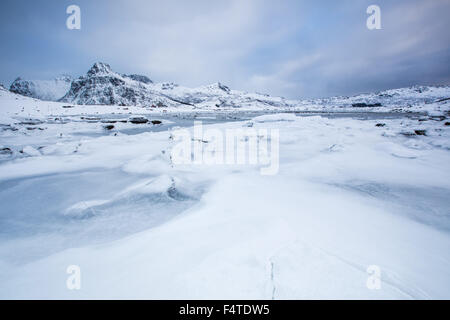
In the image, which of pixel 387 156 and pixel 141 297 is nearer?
pixel 141 297

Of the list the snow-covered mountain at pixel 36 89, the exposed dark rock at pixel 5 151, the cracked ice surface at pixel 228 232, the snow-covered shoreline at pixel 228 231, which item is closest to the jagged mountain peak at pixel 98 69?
the snow-covered mountain at pixel 36 89

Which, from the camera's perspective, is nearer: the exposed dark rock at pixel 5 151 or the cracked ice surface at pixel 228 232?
the cracked ice surface at pixel 228 232

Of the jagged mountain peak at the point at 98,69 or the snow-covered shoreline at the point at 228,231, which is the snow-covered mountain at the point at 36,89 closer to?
the jagged mountain peak at the point at 98,69

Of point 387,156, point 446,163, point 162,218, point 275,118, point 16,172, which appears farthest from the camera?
point 275,118

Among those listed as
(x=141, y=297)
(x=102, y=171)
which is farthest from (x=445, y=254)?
(x=102, y=171)

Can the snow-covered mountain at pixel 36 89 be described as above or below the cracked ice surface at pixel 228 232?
above

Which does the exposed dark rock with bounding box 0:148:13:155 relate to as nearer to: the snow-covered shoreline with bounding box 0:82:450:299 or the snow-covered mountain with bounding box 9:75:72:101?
the snow-covered shoreline with bounding box 0:82:450:299

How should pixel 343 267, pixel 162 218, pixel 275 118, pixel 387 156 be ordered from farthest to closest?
pixel 275 118
pixel 387 156
pixel 162 218
pixel 343 267

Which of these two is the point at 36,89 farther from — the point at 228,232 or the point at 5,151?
the point at 228,232

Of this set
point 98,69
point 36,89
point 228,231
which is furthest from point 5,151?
point 36,89

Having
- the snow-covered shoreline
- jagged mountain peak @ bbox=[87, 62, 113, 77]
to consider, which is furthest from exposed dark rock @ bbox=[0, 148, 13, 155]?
jagged mountain peak @ bbox=[87, 62, 113, 77]

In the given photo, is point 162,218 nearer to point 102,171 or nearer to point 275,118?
point 102,171
